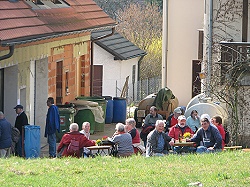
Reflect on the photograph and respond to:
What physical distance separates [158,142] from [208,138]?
1.07m

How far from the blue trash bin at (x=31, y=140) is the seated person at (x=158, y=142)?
10.5 feet

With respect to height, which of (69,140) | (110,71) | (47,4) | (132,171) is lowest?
(132,171)

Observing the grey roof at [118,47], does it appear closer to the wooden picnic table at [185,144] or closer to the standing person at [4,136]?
the standing person at [4,136]

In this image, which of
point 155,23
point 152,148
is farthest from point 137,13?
point 152,148

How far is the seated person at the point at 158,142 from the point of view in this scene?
15.4 m

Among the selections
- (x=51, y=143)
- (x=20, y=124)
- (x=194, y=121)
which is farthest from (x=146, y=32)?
(x=20, y=124)

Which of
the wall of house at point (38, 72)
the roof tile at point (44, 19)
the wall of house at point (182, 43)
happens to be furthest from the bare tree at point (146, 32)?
the wall of house at point (38, 72)

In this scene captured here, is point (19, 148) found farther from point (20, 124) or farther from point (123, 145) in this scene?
point (123, 145)

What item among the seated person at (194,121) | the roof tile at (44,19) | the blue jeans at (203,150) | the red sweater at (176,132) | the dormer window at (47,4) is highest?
the dormer window at (47,4)

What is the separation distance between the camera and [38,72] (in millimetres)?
21500

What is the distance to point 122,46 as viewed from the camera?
40.5 meters

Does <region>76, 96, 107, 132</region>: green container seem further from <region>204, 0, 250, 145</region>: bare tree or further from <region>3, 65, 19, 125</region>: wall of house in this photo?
<region>3, 65, 19, 125</region>: wall of house

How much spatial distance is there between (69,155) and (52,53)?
690 cm

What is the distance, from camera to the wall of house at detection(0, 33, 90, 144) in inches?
746
